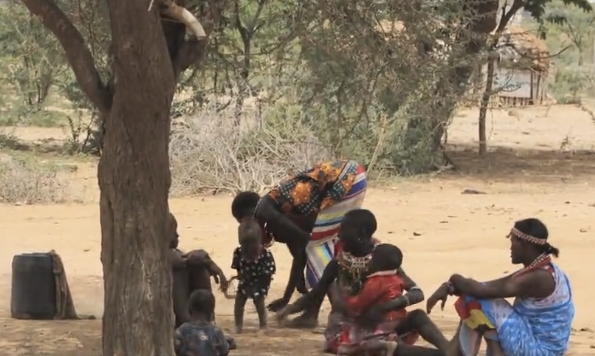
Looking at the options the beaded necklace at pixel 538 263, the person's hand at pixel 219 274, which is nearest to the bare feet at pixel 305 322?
the person's hand at pixel 219 274

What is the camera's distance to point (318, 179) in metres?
7.45

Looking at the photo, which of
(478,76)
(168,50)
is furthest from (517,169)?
(168,50)

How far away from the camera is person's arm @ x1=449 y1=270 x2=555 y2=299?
19.1ft

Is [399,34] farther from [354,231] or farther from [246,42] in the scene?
[246,42]

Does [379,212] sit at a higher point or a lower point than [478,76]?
lower

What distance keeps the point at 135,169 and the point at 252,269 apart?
2.10m

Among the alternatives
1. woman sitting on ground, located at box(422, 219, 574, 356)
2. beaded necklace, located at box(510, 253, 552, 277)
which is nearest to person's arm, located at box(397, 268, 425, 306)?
woman sitting on ground, located at box(422, 219, 574, 356)

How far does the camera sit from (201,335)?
5.88 meters

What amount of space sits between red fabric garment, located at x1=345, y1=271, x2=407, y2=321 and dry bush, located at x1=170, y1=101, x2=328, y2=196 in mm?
9061

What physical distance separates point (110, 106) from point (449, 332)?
336 centimetres

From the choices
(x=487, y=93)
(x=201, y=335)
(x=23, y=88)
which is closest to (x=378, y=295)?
(x=201, y=335)

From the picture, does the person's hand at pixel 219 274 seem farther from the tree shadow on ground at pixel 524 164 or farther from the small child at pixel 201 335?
the tree shadow on ground at pixel 524 164

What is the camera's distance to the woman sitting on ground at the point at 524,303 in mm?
5852

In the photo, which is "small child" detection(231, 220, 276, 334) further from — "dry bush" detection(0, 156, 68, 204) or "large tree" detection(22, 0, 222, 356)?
"dry bush" detection(0, 156, 68, 204)
